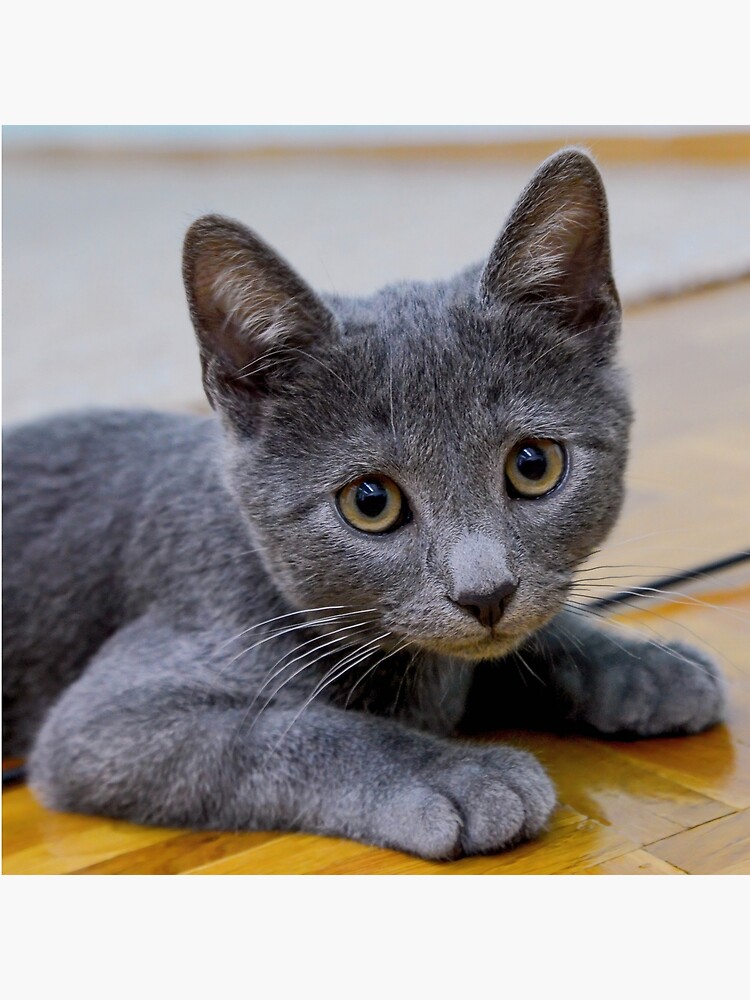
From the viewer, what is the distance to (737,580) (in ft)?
5.18

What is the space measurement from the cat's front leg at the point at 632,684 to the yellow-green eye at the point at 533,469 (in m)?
0.23

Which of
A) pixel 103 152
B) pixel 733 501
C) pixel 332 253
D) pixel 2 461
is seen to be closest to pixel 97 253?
pixel 332 253

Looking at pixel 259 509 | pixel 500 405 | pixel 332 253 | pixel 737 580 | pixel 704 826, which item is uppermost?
pixel 332 253

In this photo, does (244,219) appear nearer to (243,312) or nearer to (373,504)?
(243,312)

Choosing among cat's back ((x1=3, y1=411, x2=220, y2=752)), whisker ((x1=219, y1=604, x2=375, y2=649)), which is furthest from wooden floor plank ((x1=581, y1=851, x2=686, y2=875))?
cat's back ((x1=3, y1=411, x2=220, y2=752))

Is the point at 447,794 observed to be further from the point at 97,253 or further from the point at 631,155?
the point at 97,253

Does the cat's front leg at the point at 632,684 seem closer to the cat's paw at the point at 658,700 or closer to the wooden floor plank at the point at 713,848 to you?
the cat's paw at the point at 658,700

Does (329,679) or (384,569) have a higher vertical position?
(384,569)

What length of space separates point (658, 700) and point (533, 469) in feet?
1.07

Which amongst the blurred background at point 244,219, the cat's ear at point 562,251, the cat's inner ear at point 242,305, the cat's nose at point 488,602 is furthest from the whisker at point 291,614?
the blurred background at point 244,219

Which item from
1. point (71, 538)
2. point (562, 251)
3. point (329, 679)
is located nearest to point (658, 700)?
point (329, 679)

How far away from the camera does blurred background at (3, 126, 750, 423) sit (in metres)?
2.12

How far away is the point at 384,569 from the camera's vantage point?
112 centimetres

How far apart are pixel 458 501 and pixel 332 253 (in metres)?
1.99
